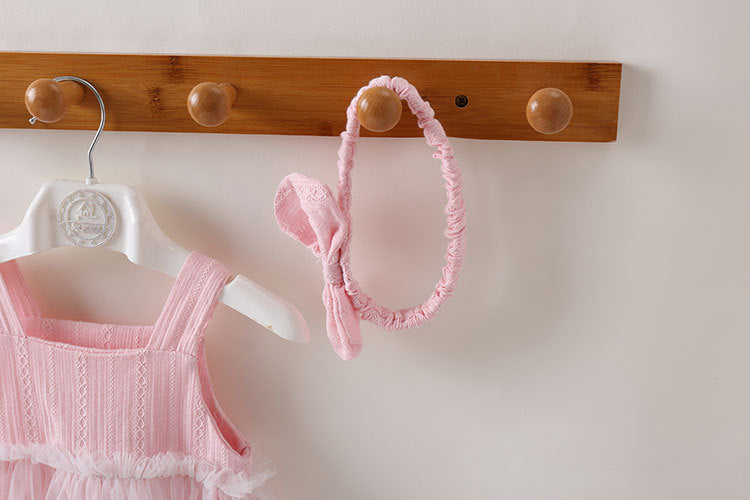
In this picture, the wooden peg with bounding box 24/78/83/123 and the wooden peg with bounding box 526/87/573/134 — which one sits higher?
the wooden peg with bounding box 526/87/573/134

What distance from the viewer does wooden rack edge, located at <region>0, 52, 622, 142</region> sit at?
662 millimetres

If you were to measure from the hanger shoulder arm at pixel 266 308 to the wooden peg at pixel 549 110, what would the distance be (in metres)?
0.32

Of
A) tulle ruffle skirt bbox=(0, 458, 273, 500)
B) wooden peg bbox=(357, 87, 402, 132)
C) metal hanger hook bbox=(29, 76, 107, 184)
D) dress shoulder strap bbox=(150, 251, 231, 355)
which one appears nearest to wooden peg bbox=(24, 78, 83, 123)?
metal hanger hook bbox=(29, 76, 107, 184)

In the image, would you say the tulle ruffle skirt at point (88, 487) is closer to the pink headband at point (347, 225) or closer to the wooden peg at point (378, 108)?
the pink headband at point (347, 225)

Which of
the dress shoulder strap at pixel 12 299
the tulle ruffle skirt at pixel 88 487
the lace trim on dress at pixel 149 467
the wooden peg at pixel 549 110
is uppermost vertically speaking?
the wooden peg at pixel 549 110

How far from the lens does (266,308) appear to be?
671 mm

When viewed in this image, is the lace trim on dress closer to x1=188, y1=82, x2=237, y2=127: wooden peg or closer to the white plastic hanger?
the white plastic hanger

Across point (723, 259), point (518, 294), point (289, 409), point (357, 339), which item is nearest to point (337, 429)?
point (289, 409)

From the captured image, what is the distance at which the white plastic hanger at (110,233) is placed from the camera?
664 millimetres

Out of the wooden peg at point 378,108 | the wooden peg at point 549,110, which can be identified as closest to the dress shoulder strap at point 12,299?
the wooden peg at point 378,108

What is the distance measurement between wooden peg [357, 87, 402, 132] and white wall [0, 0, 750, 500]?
0.50ft

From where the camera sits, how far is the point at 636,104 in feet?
2.26

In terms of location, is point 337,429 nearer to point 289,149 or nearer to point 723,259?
point 289,149

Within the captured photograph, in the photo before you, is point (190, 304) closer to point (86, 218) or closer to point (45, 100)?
point (86, 218)
